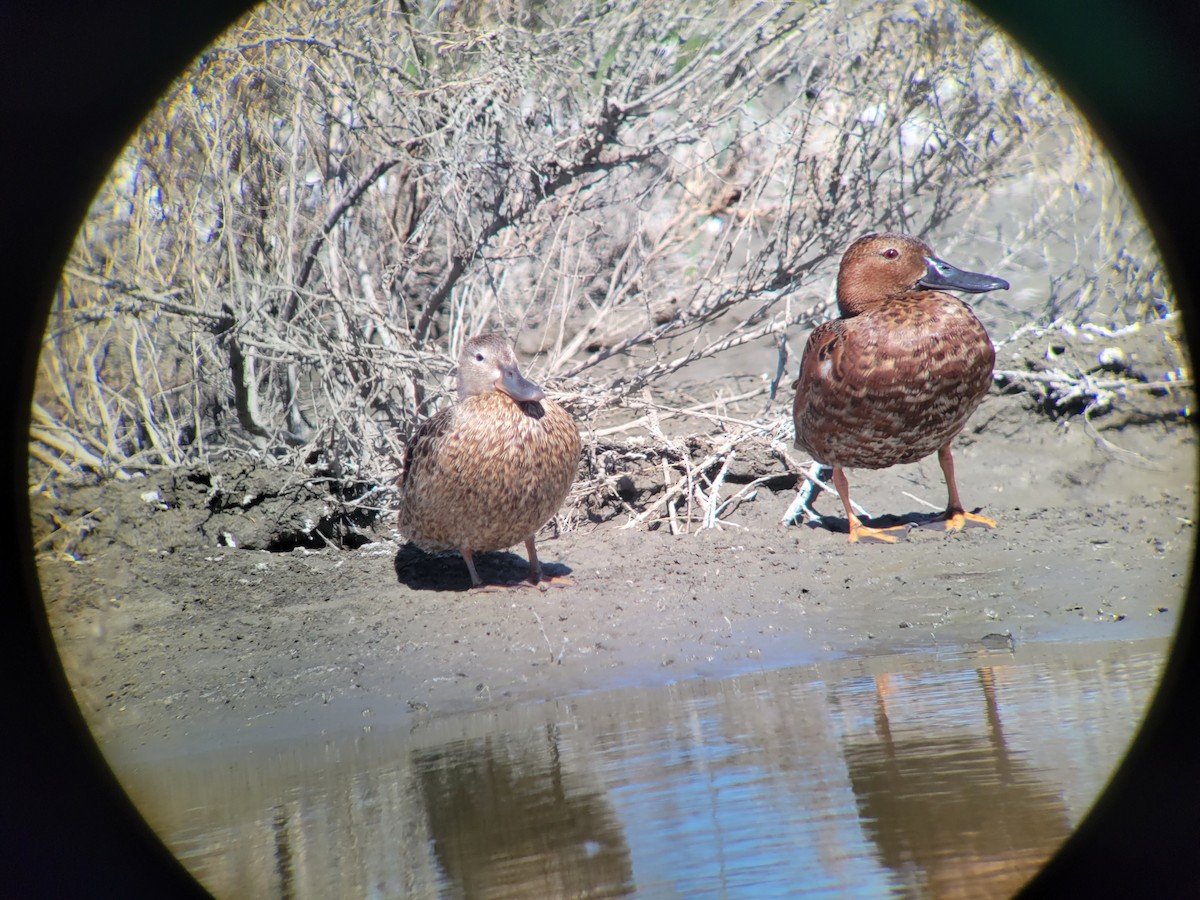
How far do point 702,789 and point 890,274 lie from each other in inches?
148

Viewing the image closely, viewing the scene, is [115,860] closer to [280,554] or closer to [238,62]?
[280,554]

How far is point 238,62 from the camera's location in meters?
7.01

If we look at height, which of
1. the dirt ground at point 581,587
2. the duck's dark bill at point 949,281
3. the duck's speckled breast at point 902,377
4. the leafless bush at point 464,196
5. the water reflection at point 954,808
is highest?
the leafless bush at point 464,196

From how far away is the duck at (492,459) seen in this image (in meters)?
5.77

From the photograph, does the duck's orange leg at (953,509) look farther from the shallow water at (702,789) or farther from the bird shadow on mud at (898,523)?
the shallow water at (702,789)

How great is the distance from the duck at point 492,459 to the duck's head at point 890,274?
182 centimetres

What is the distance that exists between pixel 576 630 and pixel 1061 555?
8.74 ft

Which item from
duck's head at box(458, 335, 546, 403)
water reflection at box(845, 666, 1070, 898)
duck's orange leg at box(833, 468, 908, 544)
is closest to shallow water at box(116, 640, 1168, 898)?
water reflection at box(845, 666, 1070, 898)

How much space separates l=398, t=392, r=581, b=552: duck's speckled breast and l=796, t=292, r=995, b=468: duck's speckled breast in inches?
58.2

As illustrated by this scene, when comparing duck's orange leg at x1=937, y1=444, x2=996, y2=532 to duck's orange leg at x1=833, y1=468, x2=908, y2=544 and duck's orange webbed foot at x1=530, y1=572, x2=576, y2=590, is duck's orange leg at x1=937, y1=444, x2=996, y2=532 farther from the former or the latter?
duck's orange webbed foot at x1=530, y1=572, x2=576, y2=590

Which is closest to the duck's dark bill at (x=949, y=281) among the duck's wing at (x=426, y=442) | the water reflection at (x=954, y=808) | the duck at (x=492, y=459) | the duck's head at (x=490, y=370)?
the duck at (x=492, y=459)

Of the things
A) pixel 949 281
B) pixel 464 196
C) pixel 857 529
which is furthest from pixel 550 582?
pixel 949 281

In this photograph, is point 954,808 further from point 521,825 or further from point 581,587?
point 581,587

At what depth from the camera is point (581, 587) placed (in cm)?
603
